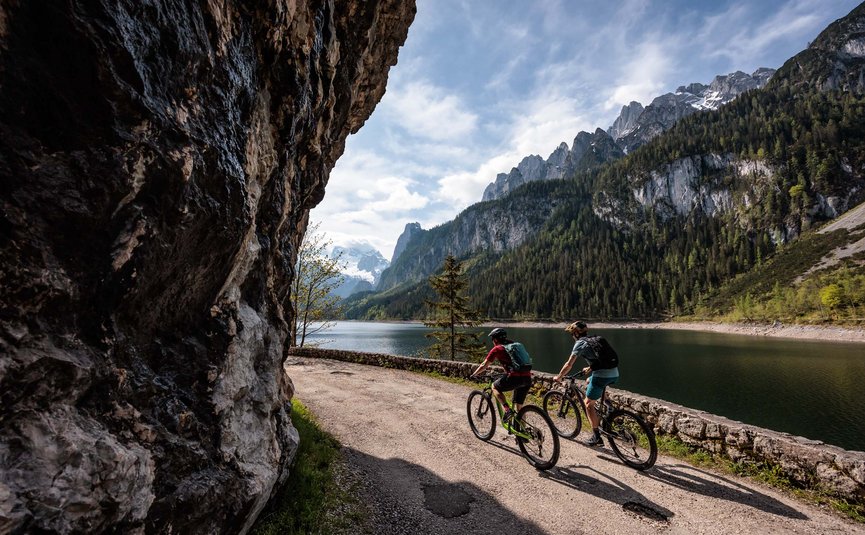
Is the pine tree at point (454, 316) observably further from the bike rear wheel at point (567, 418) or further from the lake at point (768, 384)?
the bike rear wheel at point (567, 418)

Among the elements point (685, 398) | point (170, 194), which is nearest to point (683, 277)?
point (685, 398)

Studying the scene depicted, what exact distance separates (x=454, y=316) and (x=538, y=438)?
820 inches

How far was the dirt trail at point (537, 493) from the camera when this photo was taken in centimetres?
587

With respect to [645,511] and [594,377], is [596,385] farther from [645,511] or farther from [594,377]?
[645,511]

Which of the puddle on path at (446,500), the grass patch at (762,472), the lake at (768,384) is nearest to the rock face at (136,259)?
the puddle on path at (446,500)

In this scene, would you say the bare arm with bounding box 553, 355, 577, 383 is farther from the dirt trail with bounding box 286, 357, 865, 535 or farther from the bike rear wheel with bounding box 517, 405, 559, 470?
the dirt trail with bounding box 286, 357, 865, 535

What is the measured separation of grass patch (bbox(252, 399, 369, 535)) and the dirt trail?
45 centimetres

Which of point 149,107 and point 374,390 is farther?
point 374,390

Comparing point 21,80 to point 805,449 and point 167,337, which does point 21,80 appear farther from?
point 805,449

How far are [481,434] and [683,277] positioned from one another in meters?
181

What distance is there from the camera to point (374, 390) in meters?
15.2

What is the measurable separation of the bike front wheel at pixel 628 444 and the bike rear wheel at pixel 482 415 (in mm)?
2723

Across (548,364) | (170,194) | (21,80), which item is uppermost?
(21,80)

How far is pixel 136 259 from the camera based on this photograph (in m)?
3.38
